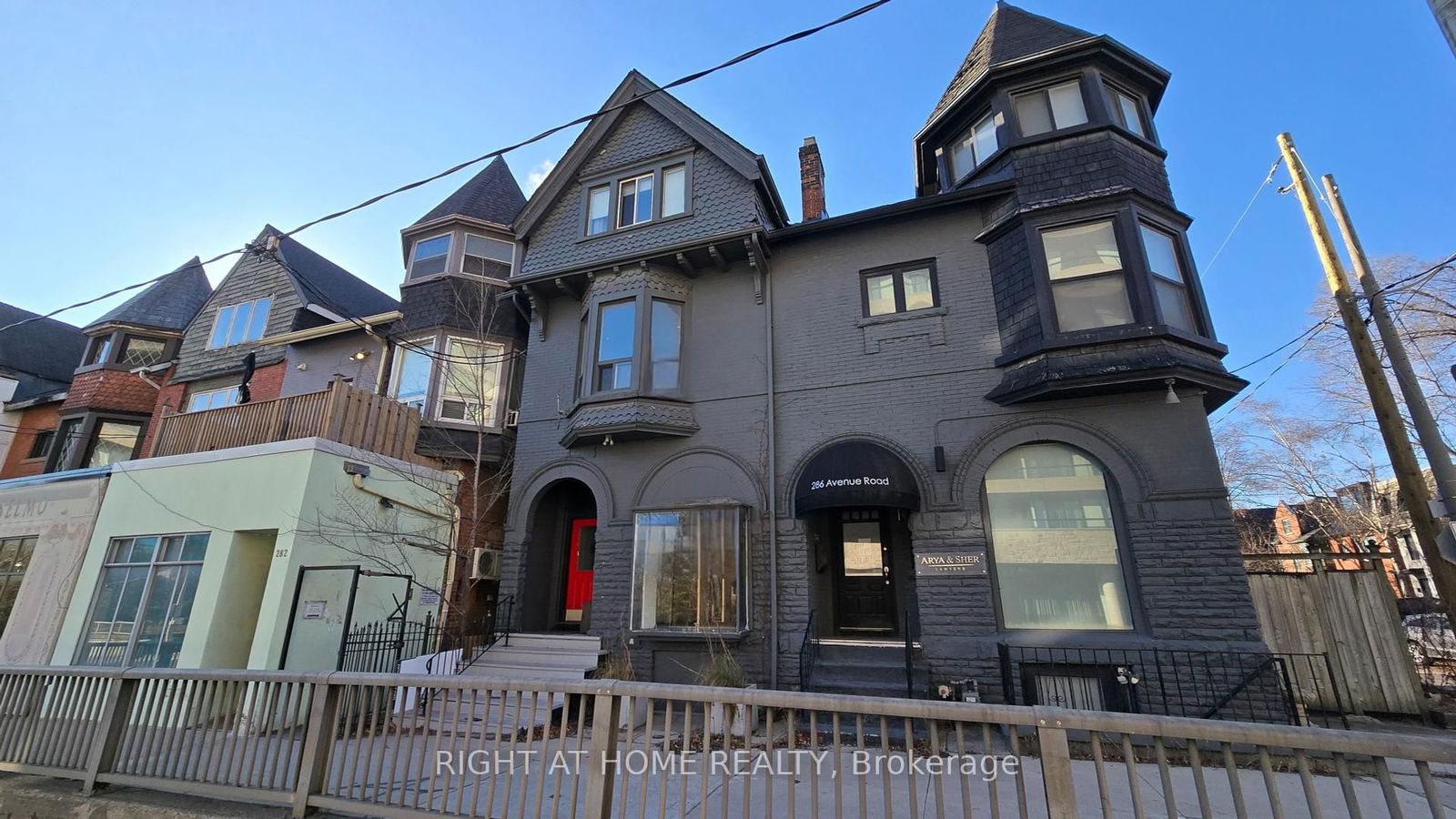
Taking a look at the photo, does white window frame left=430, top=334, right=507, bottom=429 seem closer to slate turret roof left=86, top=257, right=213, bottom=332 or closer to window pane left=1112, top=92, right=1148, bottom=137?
slate turret roof left=86, top=257, right=213, bottom=332

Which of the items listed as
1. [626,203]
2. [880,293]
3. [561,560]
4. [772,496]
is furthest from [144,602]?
[880,293]

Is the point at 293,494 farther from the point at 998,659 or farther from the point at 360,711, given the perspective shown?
the point at 998,659

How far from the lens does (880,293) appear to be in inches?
421

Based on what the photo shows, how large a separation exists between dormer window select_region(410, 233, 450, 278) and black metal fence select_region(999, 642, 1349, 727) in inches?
564

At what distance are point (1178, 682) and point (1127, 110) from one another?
29.9ft

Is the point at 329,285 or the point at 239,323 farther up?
the point at 329,285

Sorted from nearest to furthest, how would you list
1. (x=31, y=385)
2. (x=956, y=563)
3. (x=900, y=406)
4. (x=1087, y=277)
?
(x=956, y=563) → (x=1087, y=277) → (x=900, y=406) → (x=31, y=385)

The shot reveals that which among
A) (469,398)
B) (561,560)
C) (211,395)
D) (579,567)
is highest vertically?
(211,395)

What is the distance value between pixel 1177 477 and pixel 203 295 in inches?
1109

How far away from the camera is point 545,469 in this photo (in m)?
11.5

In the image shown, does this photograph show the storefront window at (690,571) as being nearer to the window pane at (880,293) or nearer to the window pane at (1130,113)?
the window pane at (880,293)

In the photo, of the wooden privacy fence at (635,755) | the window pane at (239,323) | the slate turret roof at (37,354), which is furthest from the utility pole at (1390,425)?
the slate turret roof at (37,354)

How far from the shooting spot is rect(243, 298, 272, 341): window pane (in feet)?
53.8

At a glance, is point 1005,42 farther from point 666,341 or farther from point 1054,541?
point 1054,541
